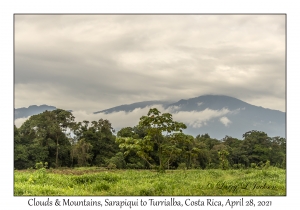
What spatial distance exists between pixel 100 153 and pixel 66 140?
120 cm

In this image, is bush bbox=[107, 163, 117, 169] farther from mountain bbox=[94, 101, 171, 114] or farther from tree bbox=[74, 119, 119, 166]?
mountain bbox=[94, 101, 171, 114]

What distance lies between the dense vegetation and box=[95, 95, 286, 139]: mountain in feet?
1.04

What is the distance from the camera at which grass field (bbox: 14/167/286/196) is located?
8.52m

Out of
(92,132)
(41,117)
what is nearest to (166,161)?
(92,132)

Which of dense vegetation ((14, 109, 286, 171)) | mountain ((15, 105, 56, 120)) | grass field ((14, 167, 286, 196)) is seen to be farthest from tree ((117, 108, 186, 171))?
mountain ((15, 105, 56, 120))

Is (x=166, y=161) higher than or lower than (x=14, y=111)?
lower

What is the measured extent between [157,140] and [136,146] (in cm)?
95

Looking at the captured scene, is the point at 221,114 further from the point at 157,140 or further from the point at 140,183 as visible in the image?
the point at 140,183

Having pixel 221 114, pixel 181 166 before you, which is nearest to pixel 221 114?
pixel 221 114

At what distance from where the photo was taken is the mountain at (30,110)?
9602 mm

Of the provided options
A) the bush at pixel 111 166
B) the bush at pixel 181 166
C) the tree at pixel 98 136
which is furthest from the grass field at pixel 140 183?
the bush at pixel 181 166

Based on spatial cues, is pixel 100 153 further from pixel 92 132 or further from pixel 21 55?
pixel 21 55

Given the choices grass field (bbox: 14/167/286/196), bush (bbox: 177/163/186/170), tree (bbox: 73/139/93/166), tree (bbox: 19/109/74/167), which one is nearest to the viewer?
grass field (bbox: 14/167/286/196)
